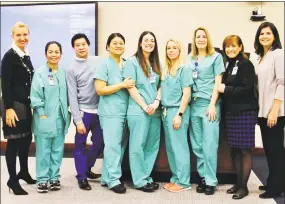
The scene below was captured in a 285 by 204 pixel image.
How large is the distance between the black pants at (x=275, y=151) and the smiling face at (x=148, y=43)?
1.05 m

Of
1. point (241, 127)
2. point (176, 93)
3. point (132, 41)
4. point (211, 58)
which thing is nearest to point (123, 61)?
point (176, 93)

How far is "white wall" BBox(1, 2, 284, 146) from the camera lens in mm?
4000

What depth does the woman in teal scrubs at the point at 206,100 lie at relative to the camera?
2.72 m

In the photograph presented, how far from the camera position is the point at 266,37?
8.64 ft

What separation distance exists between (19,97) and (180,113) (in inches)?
51.0

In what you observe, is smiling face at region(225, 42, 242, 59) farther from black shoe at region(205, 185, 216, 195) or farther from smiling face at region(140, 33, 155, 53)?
black shoe at region(205, 185, 216, 195)

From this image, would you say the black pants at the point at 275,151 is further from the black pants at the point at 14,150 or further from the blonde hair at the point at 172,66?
the black pants at the point at 14,150

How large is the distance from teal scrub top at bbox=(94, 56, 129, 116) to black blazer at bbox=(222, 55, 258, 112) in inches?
32.6

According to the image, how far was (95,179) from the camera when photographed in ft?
10.6

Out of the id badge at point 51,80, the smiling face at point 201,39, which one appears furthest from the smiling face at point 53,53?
the smiling face at point 201,39

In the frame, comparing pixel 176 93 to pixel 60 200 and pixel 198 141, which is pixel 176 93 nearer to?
pixel 198 141

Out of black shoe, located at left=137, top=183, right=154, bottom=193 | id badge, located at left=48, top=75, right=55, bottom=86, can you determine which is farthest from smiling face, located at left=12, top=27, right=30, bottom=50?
black shoe, located at left=137, top=183, right=154, bottom=193

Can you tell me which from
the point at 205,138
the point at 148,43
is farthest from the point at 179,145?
the point at 148,43

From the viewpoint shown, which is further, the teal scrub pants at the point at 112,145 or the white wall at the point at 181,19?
the white wall at the point at 181,19
